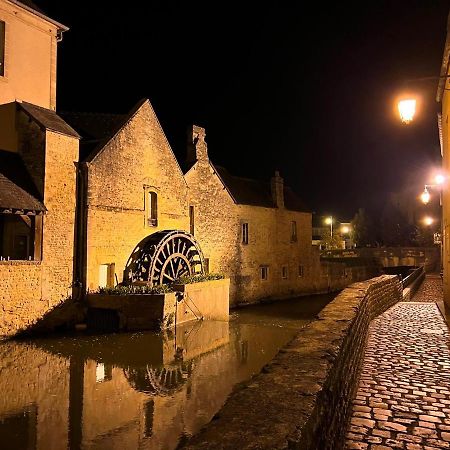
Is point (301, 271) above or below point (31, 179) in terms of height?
below

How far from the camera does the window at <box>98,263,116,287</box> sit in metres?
15.8

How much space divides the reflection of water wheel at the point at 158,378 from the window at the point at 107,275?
5.99 metres

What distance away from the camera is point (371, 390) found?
512 cm

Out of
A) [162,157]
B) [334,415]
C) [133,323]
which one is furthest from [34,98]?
[334,415]

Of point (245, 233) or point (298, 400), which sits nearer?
point (298, 400)

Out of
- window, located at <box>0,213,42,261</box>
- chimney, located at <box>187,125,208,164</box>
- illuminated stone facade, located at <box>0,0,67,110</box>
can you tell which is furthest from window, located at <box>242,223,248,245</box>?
window, located at <box>0,213,42,261</box>

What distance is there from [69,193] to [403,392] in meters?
12.7

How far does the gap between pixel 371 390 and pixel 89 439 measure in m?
4.38

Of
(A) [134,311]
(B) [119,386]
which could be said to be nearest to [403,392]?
(B) [119,386]

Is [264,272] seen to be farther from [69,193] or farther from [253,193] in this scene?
[69,193]

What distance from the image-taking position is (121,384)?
30.1 feet

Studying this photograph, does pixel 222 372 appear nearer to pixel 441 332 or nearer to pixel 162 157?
pixel 441 332

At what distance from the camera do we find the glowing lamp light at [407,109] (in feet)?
20.1

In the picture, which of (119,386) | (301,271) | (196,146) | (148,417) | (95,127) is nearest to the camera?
(148,417)
